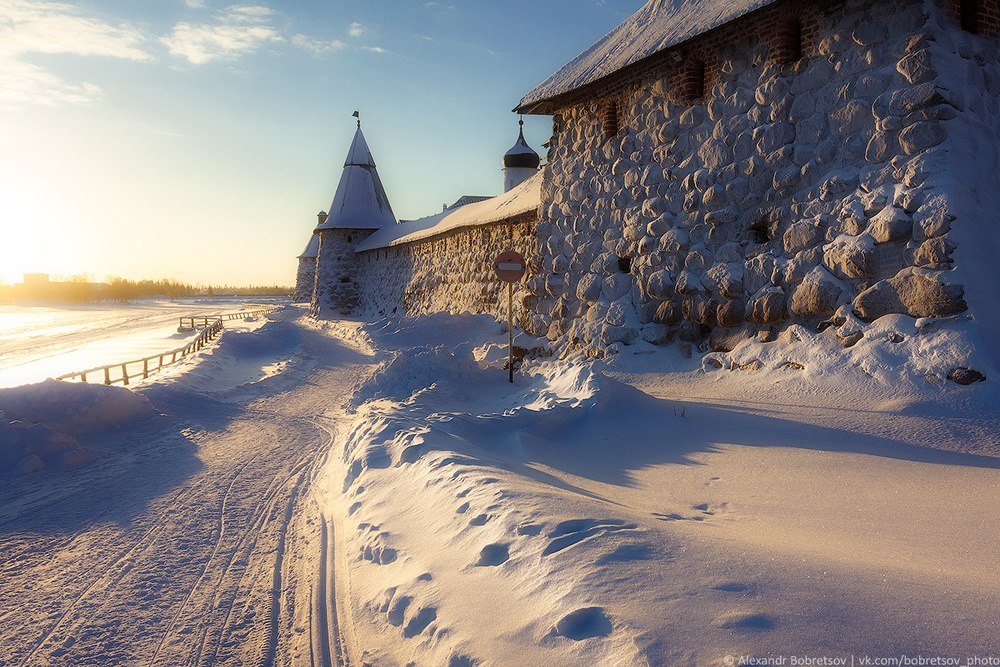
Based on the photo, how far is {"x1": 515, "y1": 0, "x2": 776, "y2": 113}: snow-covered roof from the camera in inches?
314

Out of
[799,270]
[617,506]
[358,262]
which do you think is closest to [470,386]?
[799,270]

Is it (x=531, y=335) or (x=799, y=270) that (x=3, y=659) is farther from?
(x=531, y=335)

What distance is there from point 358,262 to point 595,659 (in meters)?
27.9

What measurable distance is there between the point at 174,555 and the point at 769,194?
286 inches

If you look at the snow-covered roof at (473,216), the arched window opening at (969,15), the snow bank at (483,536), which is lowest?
the snow bank at (483,536)

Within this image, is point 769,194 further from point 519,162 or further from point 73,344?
point 73,344

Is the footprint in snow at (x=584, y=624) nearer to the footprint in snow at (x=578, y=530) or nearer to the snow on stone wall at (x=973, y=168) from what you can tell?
the footprint in snow at (x=578, y=530)

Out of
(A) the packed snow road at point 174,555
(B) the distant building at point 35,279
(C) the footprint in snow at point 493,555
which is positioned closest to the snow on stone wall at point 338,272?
(A) the packed snow road at point 174,555

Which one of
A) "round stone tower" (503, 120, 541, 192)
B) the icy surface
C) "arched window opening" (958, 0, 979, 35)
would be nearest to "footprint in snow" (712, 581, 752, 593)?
the icy surface

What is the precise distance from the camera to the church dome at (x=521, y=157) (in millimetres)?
32906

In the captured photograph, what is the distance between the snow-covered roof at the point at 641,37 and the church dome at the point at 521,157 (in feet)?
71.6

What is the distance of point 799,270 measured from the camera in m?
7.23

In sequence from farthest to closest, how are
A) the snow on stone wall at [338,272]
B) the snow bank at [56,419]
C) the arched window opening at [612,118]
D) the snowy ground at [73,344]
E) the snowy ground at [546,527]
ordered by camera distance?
the snow on stone wall at [338,272] → the snowy ground at [73,344] → the arched window opening at [612,118] → the snow bank at [56,419] → the snowy ground at [546,527]

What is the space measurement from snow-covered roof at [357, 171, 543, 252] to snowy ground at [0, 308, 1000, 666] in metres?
7.19
